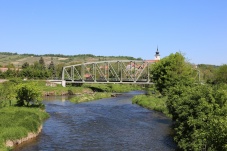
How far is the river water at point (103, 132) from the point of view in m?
31.4

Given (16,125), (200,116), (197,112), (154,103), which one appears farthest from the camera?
(154,103)

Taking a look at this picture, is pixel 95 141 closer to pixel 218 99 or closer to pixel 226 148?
pixel 218 99

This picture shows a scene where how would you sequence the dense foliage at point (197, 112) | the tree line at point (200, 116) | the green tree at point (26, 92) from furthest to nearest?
1. the green tree at point (26, 92)
2. the dense foliage at point (197, 112)
3. the tree line at point (200, 116)

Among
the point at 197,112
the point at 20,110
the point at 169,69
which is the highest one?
the point at 169,69

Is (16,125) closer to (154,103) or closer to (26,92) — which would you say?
(26,92)

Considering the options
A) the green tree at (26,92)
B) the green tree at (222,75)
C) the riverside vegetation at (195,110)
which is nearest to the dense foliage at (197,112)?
the riverside vegetation at (195,110)

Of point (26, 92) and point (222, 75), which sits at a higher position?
point (222, 75)

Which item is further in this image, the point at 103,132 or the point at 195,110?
the point at 103,132

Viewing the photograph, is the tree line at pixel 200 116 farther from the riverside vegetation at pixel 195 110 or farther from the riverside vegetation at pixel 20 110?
the riverside vegetation at pixel 20 110

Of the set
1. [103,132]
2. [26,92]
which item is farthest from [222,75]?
[26,92]

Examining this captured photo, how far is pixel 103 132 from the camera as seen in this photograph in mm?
38812

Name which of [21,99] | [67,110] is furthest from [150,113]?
[21,99]

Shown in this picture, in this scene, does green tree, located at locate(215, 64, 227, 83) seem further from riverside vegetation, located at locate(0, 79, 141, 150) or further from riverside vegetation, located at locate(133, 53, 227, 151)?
riverside vegetation, located at locate(0, 79, 141, 150)

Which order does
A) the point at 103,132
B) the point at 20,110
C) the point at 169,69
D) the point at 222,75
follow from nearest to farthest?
the point at 103,132
the point at 20,110
the point at 169,69
the point at 222,75
